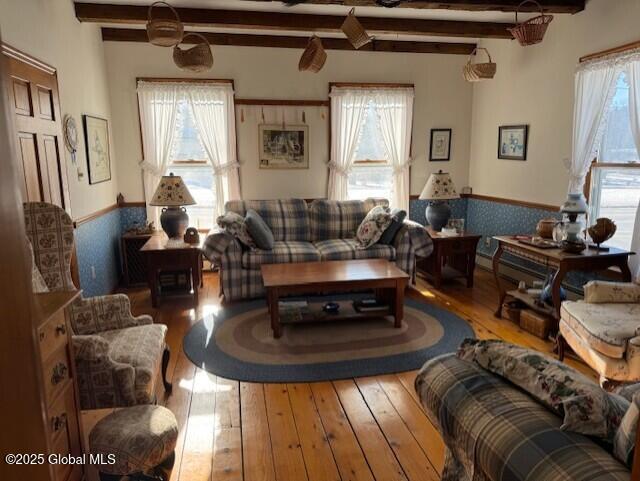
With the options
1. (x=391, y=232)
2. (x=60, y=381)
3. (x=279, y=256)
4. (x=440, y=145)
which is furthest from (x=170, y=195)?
(x=440, y=145)

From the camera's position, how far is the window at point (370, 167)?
560 cm

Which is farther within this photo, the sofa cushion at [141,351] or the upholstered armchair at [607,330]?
the upholstered armchair at [607,330]

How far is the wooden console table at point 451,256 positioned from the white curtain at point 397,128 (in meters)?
0.85

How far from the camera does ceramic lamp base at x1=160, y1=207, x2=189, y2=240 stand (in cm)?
455

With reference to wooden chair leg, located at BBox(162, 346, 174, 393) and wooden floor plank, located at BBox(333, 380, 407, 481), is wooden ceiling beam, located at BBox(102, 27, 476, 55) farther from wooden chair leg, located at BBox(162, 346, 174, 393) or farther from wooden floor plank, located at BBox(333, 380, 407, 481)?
wooden floor plank, located at BBox(333, 380, 407, 481)

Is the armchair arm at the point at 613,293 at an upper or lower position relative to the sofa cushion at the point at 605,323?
upper

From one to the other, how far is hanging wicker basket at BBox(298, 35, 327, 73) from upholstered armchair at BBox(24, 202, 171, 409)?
242 centimetres

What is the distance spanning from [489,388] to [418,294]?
10.7 ft

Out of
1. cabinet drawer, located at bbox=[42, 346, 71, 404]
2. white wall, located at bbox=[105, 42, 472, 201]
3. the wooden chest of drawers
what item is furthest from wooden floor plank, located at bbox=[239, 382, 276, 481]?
white wall, located at bbox=[105, 42, 472, 201]

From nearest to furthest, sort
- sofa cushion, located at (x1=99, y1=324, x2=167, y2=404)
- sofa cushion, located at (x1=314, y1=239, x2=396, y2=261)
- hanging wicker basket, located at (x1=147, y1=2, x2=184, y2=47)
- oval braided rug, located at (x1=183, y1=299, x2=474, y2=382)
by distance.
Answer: sofa cushion, located at (x1=99, y1=324, x2=167, y2=404), oval braided rug, located at (x1=183, y1=299, x2=474, y2=382), hanging wicker basket, located at (x1=147, y1=2, x2=184, y2=47), sofa cushion, located at (x1=314, y1=239, x2=396, y2=261)

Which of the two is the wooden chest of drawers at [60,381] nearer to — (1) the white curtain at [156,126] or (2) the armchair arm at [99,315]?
(2) the armchair arm at [99,315]

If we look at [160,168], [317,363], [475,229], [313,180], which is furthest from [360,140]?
[317,363]

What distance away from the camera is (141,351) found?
2.34 metres

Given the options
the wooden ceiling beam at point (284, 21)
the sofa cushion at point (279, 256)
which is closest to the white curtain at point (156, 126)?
the wooden ceiling beam at point (284, 21)
